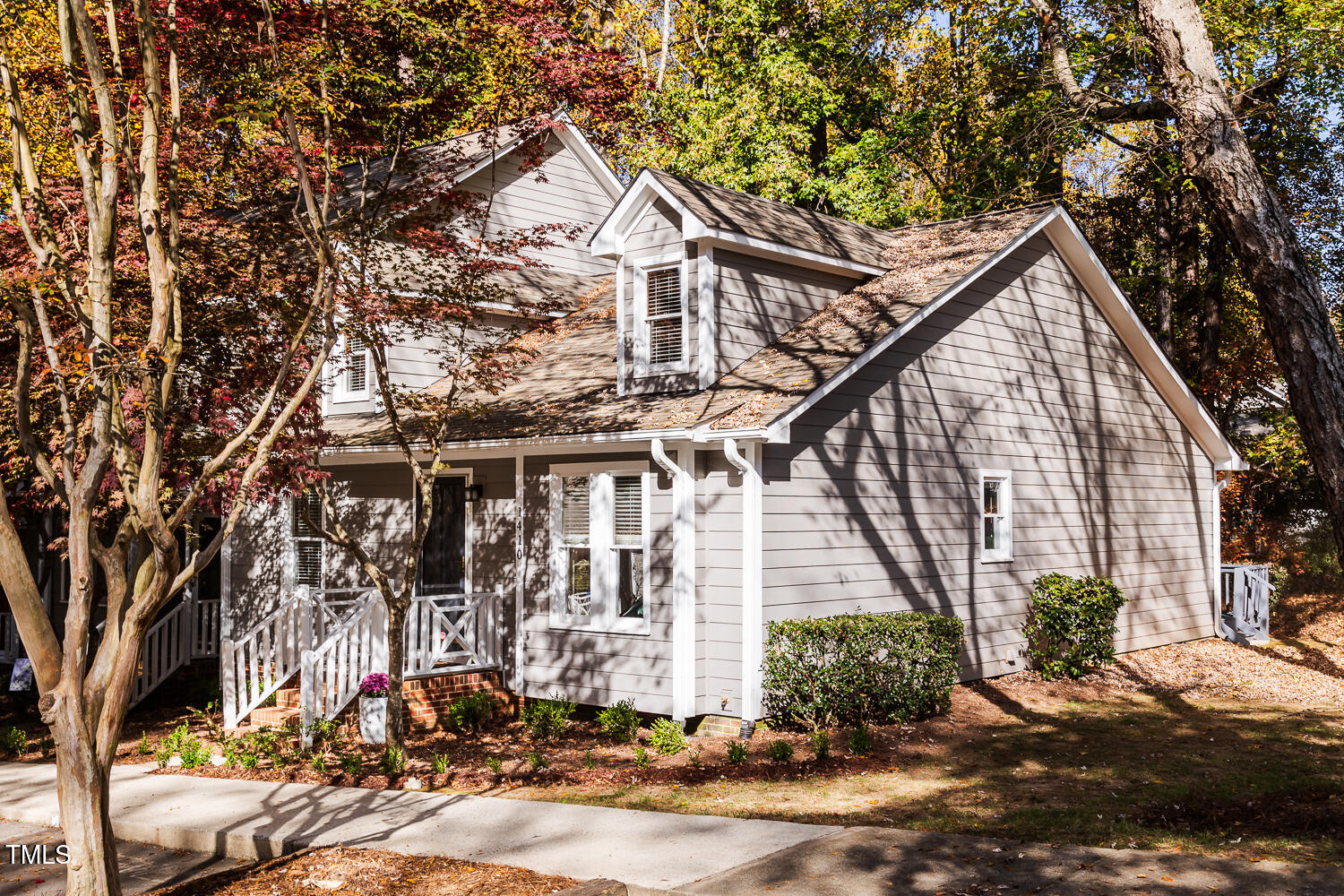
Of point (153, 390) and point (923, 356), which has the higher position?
point (923, 356)

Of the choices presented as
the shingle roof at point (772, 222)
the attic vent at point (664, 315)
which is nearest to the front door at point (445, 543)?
the attic vent at point (664, 315)

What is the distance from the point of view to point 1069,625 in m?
15.0

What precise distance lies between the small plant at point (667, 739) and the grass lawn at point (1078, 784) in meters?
0.92

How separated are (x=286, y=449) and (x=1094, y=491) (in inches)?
451

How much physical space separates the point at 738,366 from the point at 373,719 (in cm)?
565

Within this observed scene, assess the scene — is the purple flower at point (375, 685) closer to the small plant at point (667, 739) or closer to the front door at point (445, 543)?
the small plant at point (667, 739)

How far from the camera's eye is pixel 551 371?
15.3 meters

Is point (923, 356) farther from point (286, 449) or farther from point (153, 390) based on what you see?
point (153, 390)

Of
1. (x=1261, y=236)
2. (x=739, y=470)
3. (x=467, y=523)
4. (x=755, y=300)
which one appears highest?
(x=755, y=300)

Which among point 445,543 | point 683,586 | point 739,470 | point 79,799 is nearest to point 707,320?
point 739,470

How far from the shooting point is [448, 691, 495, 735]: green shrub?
12906 millimetres

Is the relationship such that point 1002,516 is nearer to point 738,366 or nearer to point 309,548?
point 738,366

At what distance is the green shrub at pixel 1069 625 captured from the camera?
589 inches

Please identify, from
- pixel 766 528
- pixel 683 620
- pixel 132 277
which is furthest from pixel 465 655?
pixel 132 277
